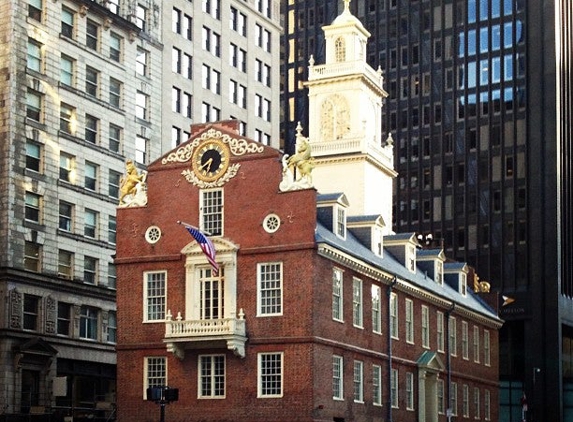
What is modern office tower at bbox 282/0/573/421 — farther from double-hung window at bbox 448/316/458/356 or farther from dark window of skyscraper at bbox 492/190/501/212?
double-hung window at bbox 448/316/458/356

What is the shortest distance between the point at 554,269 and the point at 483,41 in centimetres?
2899

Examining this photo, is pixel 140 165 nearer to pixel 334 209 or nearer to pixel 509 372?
pixel 334 209

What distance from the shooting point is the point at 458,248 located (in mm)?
139875

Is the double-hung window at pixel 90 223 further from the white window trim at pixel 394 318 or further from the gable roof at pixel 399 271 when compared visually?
the white window trim at pixel 394 318

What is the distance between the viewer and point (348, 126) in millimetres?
77688

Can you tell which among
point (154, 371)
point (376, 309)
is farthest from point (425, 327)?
point (154, 371)

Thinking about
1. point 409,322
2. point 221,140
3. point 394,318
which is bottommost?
Result: point 409,322

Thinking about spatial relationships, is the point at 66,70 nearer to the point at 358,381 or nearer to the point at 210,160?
the point at 210,160

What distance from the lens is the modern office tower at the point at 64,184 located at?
252ft

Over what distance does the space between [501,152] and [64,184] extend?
69.5 m

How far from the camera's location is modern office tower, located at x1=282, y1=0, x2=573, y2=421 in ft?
430

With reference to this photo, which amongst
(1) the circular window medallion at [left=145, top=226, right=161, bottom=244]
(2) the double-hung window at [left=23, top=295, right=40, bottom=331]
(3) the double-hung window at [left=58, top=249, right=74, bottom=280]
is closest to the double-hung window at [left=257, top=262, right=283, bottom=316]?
(1) the circular window medallion at [left=145, top=226, right=161, bottom=244]

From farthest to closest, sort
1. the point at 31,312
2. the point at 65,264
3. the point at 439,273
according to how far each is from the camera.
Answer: the point at 65,264 → the point at 439,273 → the point at 31,312

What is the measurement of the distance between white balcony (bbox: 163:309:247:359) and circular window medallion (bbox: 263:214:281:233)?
4.16m
